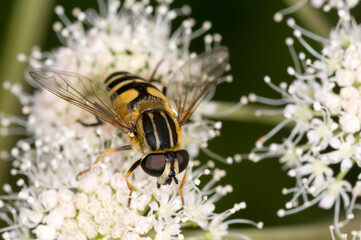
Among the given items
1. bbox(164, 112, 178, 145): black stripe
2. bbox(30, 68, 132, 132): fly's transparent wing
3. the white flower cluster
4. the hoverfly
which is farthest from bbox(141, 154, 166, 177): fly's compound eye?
the white flower cluster

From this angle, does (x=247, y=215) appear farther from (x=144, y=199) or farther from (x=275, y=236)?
(x=144, y=199)

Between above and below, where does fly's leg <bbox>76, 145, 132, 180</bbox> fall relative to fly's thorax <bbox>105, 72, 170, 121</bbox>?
below

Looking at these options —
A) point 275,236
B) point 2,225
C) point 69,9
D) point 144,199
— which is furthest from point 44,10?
point 275,236

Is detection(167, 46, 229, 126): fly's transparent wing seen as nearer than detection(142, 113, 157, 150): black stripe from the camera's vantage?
No

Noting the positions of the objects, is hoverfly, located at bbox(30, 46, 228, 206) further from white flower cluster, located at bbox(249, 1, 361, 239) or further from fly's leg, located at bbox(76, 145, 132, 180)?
white flower cluster, located at bbox(249, 1, 361, 239)

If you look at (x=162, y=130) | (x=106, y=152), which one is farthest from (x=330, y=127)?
(x=106, y=152)

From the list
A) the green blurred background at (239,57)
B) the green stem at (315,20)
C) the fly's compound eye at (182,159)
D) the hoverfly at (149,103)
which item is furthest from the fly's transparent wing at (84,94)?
the green stem at (315,20)
